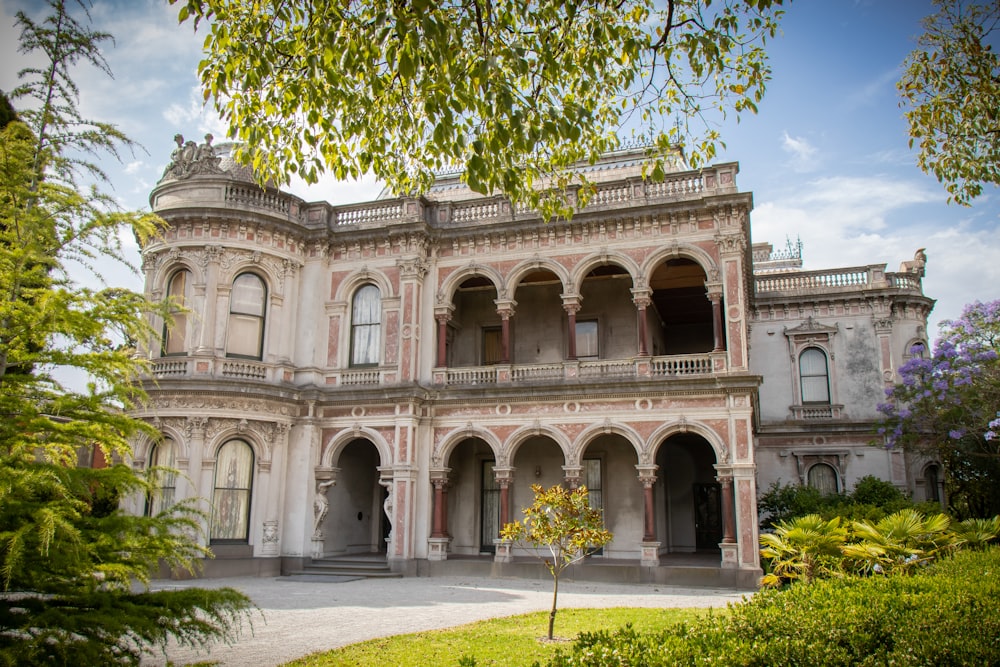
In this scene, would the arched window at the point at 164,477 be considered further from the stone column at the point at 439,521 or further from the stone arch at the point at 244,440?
the stone column at the point at 439,521

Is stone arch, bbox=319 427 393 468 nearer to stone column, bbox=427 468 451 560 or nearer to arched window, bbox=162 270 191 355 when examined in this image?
stone column, bbox=427 468 451 560

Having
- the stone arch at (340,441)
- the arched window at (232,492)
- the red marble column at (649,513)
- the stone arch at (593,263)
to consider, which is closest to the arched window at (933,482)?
the red marble column at (649,513)

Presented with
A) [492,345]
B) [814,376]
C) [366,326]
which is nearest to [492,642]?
[366,326]

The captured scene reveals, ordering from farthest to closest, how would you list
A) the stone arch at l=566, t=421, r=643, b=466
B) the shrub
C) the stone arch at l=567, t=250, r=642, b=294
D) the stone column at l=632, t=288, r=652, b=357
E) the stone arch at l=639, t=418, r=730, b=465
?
the stone arch at l=567, t=250, r=642, b=294, the stone column at l=632, t=288, r=652, b=357, the stone arch at l=566, t=421, r=643, b=466, the stone arch at l=639, t=418, r=730, b=465, the shrub

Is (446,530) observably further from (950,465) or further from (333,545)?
(950,465)

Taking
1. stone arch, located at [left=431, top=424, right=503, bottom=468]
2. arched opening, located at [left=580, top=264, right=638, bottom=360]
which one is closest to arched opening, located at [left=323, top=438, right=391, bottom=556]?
stone arch, located at [left=431, top=424, right=503, bottom=468]

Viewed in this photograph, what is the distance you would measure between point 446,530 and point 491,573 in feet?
6.45

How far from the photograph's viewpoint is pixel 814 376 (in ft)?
88.4

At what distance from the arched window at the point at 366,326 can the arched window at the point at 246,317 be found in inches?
102

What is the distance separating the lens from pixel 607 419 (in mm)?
19578

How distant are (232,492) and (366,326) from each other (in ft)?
19.2

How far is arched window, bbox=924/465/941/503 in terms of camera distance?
25.4m

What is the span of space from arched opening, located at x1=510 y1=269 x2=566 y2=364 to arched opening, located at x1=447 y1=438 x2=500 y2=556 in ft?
10.1

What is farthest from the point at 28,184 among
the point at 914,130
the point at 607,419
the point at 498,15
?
the point at 607,419
